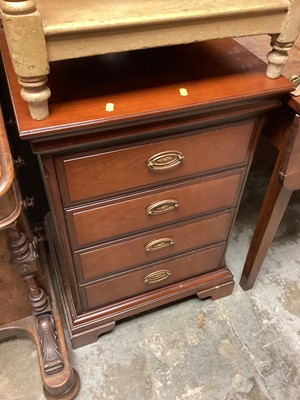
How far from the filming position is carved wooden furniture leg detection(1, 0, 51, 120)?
58cm

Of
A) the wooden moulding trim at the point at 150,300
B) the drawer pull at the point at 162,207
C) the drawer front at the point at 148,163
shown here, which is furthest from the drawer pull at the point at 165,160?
the wooden moulding trim at the point at 150,300

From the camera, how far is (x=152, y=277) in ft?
3.99

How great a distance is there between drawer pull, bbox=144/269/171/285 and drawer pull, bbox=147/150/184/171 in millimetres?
435

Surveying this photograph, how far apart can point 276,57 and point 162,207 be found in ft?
1.49

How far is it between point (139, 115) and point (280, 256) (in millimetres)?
1077

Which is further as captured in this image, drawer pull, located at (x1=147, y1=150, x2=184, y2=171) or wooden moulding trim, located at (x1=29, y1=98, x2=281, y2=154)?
drawer pull, located at (x1=147, y1=150, x2=184, y2=171)

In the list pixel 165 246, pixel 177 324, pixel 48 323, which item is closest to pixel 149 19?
pixel 165 246

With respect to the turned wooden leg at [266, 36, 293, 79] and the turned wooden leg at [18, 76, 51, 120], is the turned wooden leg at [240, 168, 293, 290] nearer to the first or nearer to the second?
the turned wooden leg at [266, 36, 293, 79]

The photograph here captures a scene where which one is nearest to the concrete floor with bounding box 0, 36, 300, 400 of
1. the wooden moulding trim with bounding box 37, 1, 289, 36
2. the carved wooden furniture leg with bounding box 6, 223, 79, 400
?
the carved wooden furniture leg with bounding box 6, 223, 79, 400

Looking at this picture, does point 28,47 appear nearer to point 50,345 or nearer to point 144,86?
point 144,86

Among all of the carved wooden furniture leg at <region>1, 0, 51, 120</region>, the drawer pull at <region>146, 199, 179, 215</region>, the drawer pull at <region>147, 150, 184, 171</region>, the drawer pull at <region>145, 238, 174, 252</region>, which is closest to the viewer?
the carved wooden furniture leg at <region>1, 0, 51, 120</region>

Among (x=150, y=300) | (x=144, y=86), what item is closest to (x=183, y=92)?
(x=144, y=86)

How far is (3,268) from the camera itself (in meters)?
1.03

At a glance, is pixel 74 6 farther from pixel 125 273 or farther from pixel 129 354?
pixel 129 354
